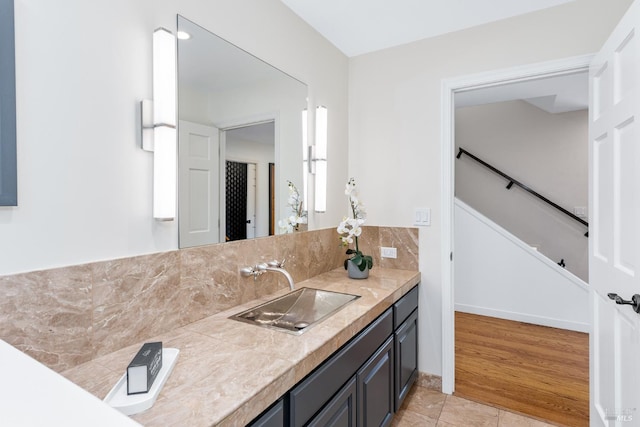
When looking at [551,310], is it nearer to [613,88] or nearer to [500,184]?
[500,184]

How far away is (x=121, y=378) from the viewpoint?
901 millimetres

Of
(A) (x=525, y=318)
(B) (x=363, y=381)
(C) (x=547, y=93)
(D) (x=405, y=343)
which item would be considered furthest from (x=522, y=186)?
(B) (x=363, y=381)

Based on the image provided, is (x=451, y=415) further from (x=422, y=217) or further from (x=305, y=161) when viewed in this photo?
(x=305, y=161)

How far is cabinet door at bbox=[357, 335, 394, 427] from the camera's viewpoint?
4.81 feet

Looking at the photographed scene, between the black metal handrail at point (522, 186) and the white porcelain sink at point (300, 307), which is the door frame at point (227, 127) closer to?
the white porcelain sink at point (300, 307)

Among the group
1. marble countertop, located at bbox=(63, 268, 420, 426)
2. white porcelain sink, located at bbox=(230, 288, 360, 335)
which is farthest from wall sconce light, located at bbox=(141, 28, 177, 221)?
white porcelain sink, located at bbox=(230, 288, 360, 335)

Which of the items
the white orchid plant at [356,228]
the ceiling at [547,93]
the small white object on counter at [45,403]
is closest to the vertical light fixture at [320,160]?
the white orchid plant at [356,228]

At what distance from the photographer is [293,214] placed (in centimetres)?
205

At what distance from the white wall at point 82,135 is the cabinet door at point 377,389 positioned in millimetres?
1027

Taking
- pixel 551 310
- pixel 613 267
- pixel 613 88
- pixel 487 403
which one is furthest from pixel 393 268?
pixel 551 310

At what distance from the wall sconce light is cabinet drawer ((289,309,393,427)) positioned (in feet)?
2.55

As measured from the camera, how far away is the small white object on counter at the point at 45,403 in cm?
41

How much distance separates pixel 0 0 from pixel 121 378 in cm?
104

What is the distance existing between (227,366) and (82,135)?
0.86 metres
